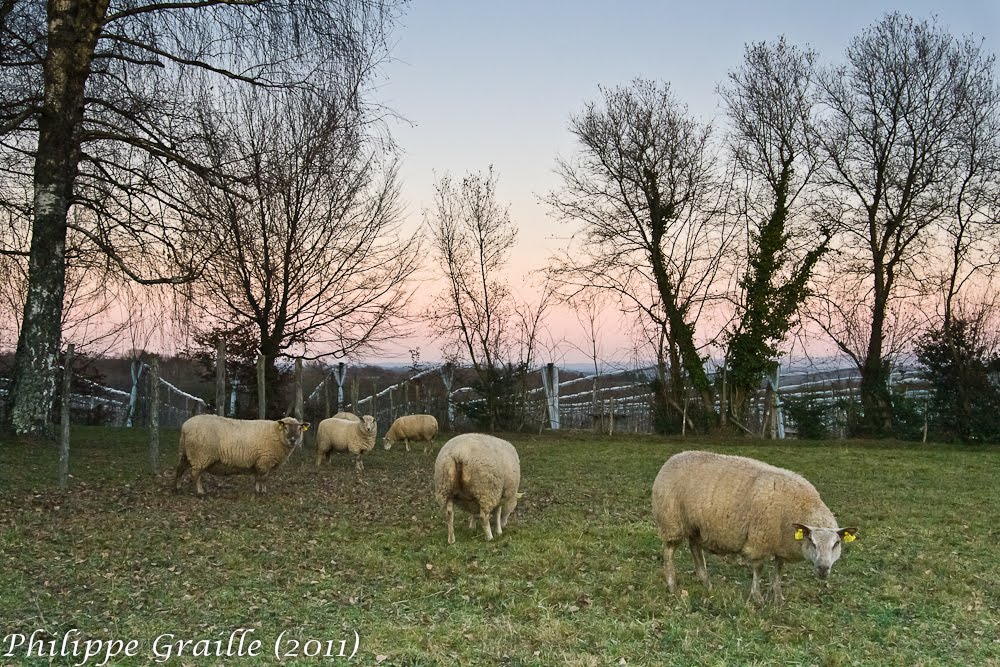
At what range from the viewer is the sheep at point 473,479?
29.8ft

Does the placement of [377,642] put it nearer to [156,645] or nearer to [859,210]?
[156,645]

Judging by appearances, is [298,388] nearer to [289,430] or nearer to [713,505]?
[289,430]

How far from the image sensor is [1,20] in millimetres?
10266

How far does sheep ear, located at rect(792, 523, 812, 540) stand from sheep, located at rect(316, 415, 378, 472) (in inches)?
413

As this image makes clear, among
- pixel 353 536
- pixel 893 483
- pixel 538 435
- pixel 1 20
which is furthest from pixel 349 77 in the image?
pixel 538 435

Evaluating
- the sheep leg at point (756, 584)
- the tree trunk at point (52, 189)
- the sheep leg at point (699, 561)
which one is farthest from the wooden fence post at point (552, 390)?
the sheep leg at point (756, 584)

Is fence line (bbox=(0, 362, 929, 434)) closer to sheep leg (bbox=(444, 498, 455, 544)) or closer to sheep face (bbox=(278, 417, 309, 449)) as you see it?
sheep face (bbox=(278, 417, 309, 449))

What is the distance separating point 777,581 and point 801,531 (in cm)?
62

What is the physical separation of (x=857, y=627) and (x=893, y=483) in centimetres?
998

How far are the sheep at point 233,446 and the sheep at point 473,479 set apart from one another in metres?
3.58

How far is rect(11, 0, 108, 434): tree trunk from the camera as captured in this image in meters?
10.9

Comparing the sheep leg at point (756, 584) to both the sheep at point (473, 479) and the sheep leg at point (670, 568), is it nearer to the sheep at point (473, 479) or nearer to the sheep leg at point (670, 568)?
the sheep leg at point (670, 568)

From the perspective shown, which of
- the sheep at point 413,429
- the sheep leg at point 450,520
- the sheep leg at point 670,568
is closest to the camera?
the sheep leg at point 670,568

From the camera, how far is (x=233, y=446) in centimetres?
1170
